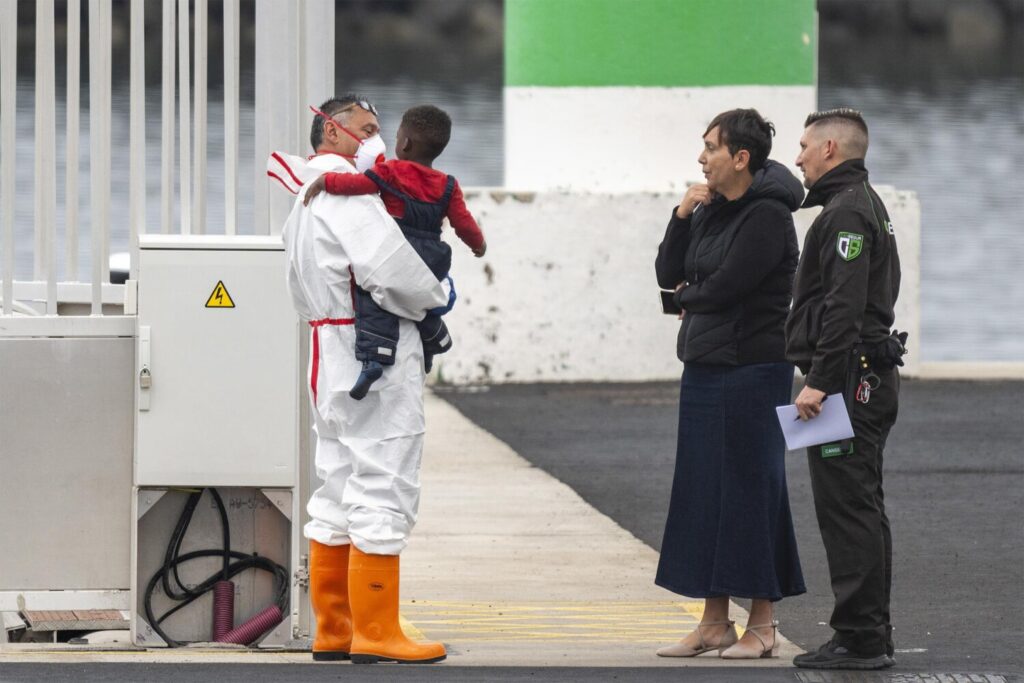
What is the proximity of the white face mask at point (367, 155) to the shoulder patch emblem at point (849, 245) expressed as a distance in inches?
56.8

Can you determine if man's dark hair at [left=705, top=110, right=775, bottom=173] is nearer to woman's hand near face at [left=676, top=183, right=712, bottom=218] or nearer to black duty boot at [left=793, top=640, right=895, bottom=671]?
woman's hand near face at [left=676, top=183, right=712, bottom=218]

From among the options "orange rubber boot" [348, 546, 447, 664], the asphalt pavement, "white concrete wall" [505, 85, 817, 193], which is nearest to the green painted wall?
"white concrete wall" [505, 85, 817, 193]

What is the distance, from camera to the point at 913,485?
413 inches

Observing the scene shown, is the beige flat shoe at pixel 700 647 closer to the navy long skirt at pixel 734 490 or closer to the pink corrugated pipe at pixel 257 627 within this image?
the navy long skirt at pixel 734 490

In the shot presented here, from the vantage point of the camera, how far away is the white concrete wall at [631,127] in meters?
14.8

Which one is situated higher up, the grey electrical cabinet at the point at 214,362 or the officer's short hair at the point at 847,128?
the officer's short hair at the point at 847,128

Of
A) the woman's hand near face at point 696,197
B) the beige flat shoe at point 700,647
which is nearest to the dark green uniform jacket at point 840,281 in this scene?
the woman's hand near face at point 696,197

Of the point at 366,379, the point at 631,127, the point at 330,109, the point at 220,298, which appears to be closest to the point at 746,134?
the point at 330,109

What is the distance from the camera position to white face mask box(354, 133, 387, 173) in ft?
20.5

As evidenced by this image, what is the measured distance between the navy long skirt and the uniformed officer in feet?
0.69

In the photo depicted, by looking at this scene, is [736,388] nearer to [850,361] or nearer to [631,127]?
[850,361]

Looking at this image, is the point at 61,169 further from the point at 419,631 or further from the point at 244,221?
the point at 419,631

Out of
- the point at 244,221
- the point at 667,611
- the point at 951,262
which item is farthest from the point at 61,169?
the point at 667,611

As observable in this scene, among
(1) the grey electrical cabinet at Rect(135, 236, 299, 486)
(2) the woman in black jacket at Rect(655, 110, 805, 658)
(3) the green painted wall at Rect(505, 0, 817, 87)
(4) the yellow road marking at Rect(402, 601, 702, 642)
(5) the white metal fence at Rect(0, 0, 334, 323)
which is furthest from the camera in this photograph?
(3) the green painted wall at Rect(505, 0, 817, 87)
